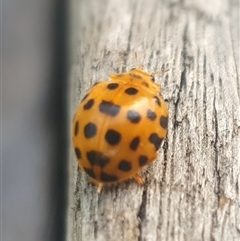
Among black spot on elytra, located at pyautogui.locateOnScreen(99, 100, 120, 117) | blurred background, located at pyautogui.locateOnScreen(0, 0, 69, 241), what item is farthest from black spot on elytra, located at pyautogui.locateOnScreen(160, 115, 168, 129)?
blurred background, located at pyautogui.locateOnScreen(0, 0, 69, 241)

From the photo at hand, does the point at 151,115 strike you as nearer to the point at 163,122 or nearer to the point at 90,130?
the point at 163,122

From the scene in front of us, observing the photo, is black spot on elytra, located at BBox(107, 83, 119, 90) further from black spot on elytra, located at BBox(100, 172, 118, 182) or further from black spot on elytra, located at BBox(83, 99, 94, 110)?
black spot on elytra, located at BBox(100, 172, 118, 182)

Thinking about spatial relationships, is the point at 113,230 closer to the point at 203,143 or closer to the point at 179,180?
the point at 179,180

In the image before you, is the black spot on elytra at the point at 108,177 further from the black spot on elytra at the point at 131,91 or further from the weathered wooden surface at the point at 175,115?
the black spot on elytra at the point at 131,91

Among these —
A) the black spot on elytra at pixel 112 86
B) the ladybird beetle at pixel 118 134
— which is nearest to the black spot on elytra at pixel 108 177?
the ladybird beetle at pixel 118 134

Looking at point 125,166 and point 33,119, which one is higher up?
point 33,119

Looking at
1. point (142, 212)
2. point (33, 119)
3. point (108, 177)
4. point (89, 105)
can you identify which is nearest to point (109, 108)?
point (89, 105)
